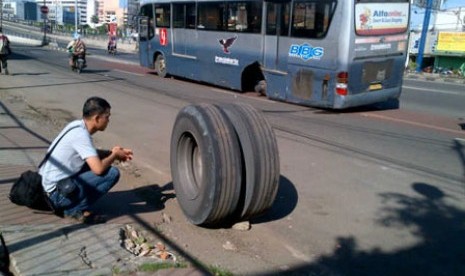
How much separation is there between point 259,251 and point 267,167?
0.77 m

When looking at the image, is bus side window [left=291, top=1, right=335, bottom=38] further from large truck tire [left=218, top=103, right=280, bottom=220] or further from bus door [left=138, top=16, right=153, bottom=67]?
bus door [left=138, top=16, right=153, bottom=67]

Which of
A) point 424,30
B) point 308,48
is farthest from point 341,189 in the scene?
point 424,30

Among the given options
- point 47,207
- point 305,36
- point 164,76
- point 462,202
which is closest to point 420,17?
point 164,76

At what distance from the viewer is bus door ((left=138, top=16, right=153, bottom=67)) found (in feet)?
65.6

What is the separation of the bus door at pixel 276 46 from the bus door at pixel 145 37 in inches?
320

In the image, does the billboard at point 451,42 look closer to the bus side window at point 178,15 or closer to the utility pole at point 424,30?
the utility pole at point 424,30

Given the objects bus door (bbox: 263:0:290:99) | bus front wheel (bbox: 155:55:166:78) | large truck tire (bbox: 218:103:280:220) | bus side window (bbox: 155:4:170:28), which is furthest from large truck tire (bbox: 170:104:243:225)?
bus front wheel (bbox: 155:55:166:78)

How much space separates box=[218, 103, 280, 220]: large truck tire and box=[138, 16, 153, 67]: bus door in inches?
639

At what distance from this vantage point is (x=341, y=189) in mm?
6031

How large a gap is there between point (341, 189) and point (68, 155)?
335 cm

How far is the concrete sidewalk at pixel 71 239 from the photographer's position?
3.62 metres

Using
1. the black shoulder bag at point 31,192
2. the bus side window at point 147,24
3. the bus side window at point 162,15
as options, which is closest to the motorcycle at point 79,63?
the bus side window at point 147,24

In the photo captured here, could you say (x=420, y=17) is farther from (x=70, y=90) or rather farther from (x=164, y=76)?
(x=70, y=90)

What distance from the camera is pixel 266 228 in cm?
477
